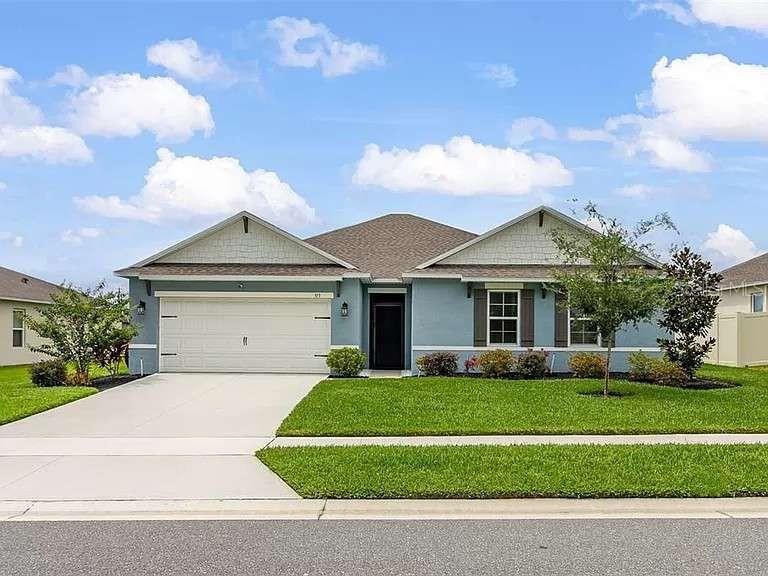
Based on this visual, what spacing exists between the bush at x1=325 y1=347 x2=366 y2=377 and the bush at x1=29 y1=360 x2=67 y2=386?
6615 millimetres

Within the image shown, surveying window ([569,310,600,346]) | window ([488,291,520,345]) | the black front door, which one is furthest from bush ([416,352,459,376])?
the black front door

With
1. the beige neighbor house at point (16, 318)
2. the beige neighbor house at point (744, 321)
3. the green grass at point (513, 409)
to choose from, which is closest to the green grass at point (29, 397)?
the green grass at point (513, 409)

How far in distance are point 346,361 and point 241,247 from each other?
4810 millimetres

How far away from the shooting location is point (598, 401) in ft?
52.1

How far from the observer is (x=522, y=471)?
9.23m

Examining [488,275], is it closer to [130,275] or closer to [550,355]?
[550,355]

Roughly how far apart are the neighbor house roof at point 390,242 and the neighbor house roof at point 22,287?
10906 mm

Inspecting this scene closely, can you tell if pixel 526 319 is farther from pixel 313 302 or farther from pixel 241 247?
pixel 241 247

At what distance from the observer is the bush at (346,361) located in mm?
21453

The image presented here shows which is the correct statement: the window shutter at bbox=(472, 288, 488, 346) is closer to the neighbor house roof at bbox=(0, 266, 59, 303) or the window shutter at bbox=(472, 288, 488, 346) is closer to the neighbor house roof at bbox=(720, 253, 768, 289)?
the neighbor house roof at bbox=(720, 253, 768, 289)

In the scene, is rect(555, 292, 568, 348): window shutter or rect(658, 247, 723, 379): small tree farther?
rect(555, 292, 568, 348): window shutter

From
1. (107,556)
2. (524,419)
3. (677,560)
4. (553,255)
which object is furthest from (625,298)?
(107,556)

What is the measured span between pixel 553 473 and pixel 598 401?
713 cm

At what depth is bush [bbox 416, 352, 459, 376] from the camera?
70.4 ft
